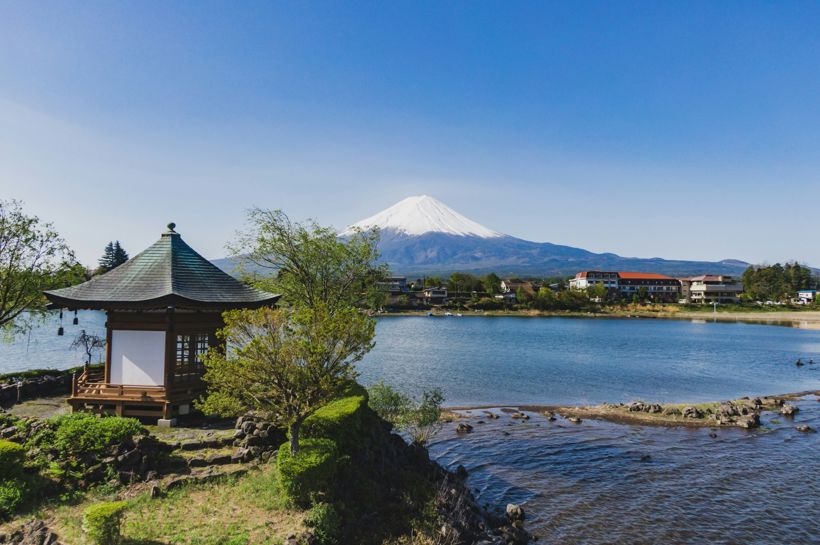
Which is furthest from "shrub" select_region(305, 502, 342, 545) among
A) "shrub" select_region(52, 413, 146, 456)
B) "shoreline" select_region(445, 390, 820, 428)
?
"shoreline" select_region(445, 390, 820, 428)

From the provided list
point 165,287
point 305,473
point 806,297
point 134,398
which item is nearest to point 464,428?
point 134,398

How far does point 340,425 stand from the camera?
49.9 ft

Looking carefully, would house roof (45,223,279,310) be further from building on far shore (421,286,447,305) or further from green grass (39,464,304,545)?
building on far shore (421,286,447,305)

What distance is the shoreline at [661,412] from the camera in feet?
105

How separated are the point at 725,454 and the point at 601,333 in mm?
72852

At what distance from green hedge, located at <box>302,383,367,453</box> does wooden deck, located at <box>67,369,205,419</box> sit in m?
6.24

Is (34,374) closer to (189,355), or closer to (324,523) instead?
(189,355)

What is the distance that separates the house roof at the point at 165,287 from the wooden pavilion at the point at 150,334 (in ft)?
0.12

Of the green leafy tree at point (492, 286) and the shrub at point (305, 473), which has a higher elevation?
the green leafy tree at point (492, 286)

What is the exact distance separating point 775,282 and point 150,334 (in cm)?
18913

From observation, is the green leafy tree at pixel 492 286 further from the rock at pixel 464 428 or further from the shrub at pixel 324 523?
the shrub at pixel 324 523

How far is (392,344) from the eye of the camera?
239ft

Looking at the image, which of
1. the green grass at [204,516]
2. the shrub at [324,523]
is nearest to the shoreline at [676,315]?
the green grass at [204,516]

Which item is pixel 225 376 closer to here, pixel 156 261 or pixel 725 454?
pixel 156 261
